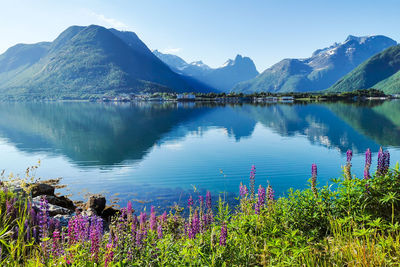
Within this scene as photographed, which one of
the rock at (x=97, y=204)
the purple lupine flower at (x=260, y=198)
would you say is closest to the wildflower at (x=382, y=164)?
the purple lupine flower at (x=260, y=198)

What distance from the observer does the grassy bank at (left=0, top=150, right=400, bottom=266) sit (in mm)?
5633

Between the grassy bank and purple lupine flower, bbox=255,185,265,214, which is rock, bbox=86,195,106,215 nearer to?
A: the grassy bank

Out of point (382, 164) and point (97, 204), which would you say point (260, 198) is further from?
point (97, 204)

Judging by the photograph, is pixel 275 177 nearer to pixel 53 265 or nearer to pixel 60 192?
pixel 60 192

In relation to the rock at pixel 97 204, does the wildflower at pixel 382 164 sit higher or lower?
higher

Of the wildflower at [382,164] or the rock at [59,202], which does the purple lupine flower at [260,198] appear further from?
the rock at [59,202]

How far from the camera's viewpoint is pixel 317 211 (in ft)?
24.9

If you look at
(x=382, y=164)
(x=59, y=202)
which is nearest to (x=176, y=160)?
(x=59, y=202)

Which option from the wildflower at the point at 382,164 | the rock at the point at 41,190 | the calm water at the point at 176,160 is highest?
the wildflower at the point at 382,164

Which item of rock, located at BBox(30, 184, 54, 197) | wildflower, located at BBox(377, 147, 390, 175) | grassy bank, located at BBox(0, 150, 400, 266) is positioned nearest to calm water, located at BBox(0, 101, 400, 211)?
rock, located at BBox(30, 184, 54, 197)

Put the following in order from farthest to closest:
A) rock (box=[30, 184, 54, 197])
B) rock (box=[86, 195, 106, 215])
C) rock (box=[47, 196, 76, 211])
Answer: rock (box=[30, 184, 54, 197]), rock (box=[47, 196, 76, 211]), rock (box=[86, 195, 106, 215])

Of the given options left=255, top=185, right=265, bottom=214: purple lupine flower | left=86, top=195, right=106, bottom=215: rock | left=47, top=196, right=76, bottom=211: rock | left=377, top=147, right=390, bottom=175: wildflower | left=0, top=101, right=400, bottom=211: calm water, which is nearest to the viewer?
left=255, top=185, right=265, bottom=214: purple lupine flower

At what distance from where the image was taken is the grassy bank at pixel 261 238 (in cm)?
563

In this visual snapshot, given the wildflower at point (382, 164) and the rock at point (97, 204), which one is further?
the rock at point (97, 204)
